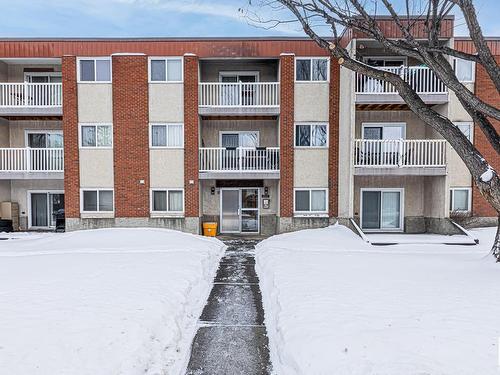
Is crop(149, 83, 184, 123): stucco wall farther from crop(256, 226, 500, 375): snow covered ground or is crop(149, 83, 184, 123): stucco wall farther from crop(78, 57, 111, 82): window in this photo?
crop(256, 226, 500, 375): snow covered ground

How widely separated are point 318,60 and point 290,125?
3.11 metres

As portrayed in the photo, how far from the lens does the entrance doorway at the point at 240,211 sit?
1625 cm

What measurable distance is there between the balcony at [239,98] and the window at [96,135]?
A: 4.27 m

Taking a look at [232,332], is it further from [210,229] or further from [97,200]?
[97,200]

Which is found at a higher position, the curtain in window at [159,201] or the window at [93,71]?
the window at [93,71]

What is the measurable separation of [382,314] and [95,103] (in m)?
14.4

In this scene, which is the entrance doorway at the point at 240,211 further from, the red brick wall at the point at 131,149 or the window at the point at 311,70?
the window at the point at 311,70

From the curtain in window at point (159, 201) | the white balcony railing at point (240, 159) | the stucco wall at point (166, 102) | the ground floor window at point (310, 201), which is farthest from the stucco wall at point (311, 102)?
the curtain in window at point (159, 201)

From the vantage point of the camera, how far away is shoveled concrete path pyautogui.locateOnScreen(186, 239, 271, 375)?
14.5 feet

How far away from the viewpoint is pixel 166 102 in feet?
49.3

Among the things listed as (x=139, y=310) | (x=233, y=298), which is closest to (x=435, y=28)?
(x=233, y=298)

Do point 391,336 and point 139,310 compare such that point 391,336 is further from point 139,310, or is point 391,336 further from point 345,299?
point 139,310

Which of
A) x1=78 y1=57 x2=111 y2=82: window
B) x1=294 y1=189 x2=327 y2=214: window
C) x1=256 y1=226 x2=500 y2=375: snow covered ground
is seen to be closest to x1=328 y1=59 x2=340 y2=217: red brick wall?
x1=294 y1=189 x2=327 y2=214: window

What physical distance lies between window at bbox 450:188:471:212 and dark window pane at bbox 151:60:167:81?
45.5ft
